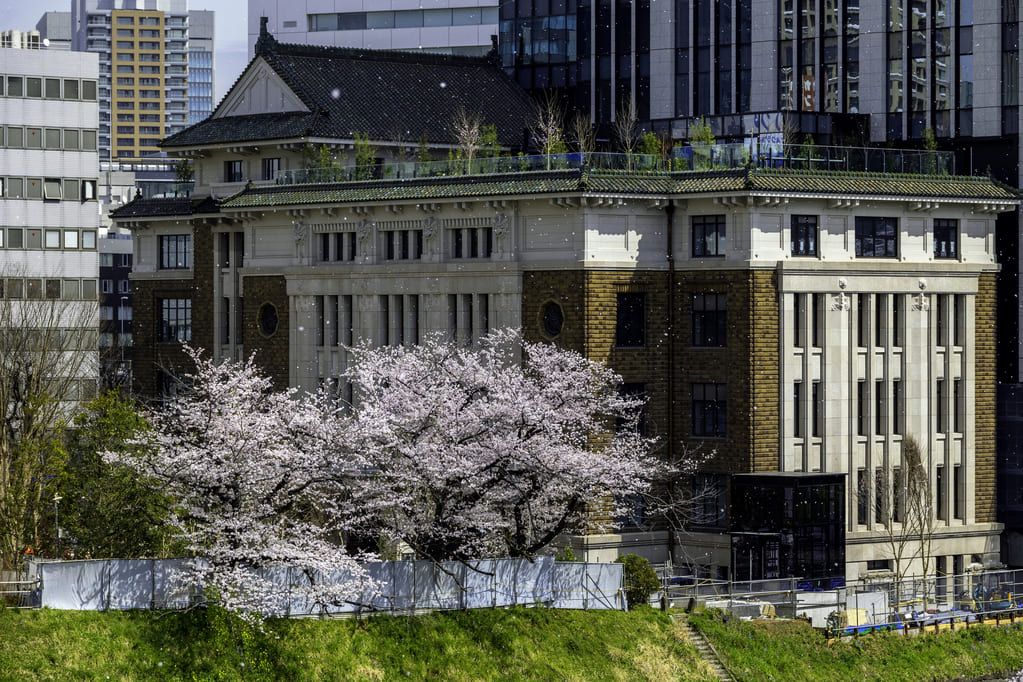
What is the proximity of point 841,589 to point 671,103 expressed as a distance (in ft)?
122

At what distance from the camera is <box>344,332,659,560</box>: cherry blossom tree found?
73.3 m

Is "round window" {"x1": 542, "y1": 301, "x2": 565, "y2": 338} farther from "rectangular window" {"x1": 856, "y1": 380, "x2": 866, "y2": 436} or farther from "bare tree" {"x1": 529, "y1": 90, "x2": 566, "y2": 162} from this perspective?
"rectangular window" {"x1": 856, "y1": 380, "x2": 866, "y2": 436}

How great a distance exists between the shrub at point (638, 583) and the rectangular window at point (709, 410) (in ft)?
38.1

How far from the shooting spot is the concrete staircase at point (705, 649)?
7444cm

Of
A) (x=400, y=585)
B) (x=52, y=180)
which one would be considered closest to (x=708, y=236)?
(x=400, y=585)

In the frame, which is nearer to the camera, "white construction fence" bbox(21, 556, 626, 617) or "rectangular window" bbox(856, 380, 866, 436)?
"white construction fence" bbox(21, 556, 626, 617)

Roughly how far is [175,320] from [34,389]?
107 feet

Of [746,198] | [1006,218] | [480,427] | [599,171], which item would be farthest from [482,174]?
[1006,218]

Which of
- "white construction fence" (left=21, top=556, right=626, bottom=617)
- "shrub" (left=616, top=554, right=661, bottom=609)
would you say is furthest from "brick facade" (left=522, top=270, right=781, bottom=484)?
"white construction fence" (left=21, top=556, right=626, bottom=617)

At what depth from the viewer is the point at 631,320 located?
8775cm

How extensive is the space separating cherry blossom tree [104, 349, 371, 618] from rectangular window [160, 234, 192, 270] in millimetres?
40363

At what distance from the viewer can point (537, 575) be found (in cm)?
7525

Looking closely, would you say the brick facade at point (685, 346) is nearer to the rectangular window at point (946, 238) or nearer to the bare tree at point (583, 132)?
the bare tree at point (583, 132)

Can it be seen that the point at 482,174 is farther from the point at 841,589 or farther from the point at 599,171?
the point at 841,589
